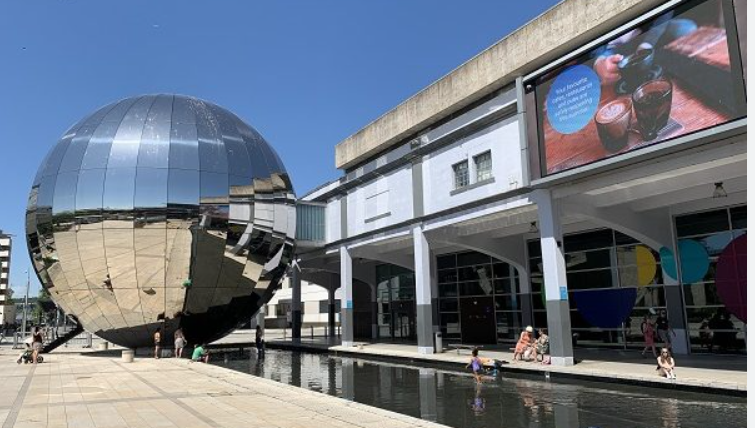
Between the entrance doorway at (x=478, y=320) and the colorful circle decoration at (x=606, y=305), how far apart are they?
17.9 feet

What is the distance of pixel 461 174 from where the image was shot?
23.0m

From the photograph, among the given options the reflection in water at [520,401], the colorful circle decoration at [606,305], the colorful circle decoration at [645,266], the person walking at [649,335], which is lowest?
the reflection in water at [520,401]

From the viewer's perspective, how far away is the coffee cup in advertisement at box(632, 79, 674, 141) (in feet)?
48.9

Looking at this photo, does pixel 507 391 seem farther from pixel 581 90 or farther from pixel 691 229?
pixel 691 229

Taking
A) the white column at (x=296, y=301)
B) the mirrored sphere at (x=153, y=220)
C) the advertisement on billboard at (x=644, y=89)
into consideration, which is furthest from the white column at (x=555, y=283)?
the white column at (x=296, y=301)

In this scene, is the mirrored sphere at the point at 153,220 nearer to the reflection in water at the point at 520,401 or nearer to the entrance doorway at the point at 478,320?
the reflection in water at the point at 520,401

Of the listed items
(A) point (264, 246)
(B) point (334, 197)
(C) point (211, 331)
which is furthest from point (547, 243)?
(B) point (334, 197)

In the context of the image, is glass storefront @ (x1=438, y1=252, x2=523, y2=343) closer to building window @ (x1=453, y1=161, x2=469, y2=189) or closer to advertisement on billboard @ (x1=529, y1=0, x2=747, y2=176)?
building window @ (x1=453, y1=161, x2=469, y2=189)

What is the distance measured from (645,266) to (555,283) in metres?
6.19

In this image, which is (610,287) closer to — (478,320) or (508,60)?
(478,320)

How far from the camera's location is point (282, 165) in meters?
25.2

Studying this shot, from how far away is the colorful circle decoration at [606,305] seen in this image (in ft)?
76.0

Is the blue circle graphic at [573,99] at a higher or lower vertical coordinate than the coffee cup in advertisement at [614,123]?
higher

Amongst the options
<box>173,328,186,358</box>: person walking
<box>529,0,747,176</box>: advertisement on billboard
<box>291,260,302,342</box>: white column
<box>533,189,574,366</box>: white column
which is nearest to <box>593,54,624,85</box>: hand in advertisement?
<box>529,0,747,176</box>: advertisement on billboard
